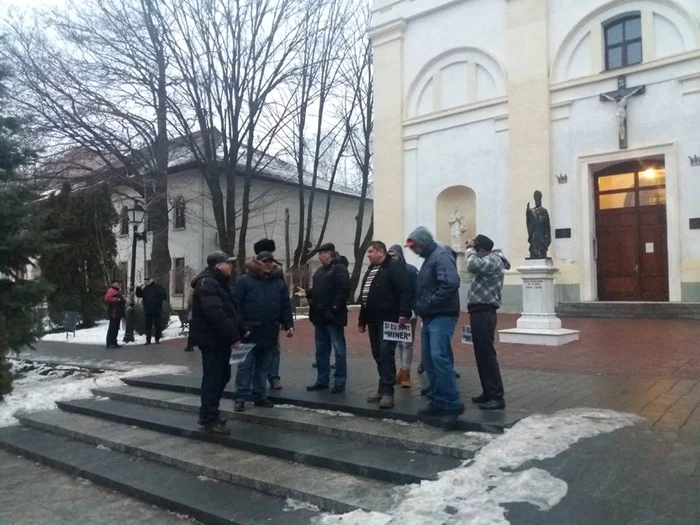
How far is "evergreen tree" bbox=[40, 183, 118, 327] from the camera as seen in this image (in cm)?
2083

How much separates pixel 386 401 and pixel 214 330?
1901 mm

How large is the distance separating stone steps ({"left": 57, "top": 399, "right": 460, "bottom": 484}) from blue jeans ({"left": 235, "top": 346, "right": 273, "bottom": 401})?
39 cm

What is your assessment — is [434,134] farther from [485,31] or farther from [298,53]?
[298,53]

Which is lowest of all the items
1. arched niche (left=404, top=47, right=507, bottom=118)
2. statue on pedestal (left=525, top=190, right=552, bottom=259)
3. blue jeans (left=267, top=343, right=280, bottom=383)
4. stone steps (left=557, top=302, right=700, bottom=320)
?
blue jeans (left=267, top=343, right=280, bottom=383)

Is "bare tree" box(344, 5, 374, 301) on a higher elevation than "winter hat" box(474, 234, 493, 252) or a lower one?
higher

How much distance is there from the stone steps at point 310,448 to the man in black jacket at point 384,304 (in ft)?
3.08

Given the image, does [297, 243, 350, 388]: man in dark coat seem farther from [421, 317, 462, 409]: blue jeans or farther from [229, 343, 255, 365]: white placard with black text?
[421, 317, 462, 409]: blue jeans

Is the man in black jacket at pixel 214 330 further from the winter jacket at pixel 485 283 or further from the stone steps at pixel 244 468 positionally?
the winter jacket at pixel 485 283

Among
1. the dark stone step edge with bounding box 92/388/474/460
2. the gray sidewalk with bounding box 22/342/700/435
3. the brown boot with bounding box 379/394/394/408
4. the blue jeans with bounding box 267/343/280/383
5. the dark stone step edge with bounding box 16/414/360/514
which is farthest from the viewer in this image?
the blue jeans with bounding box 267/343/280/383

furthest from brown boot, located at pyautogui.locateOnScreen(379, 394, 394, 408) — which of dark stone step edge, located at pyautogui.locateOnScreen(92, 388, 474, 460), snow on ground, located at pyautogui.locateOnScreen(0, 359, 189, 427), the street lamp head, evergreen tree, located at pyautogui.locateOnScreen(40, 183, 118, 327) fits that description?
evergreen tree, located at pyautogui.locateOnScreen(40, 183, 118, 327)

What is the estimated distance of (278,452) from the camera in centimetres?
561

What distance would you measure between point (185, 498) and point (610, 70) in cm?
1778

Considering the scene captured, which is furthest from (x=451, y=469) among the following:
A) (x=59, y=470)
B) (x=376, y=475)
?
(x=59, y=470)

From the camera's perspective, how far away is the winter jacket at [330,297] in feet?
24.3
